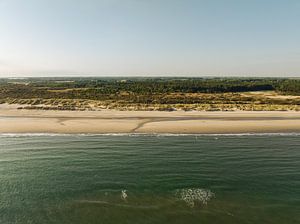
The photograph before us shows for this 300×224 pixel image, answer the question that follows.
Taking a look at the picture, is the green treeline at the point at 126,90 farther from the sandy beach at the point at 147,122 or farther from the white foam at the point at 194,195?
the white foam at the point at 194,195

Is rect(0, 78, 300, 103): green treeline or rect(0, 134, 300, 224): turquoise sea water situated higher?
rect(0, 78, 300, 103): green treeline

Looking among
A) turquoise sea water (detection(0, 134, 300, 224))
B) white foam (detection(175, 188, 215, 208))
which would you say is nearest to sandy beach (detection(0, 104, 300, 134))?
turquoise sea water (detection(0, 134, 300, 224))

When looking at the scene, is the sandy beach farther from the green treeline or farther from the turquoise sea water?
the green treeline

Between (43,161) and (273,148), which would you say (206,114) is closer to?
(273,148)

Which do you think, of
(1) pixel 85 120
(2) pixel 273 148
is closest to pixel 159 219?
(2) pixel 273 148

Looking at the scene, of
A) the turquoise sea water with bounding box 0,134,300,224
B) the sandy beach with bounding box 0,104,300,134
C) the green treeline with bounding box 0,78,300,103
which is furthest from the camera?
the green treeline with bounding box 0,78,300,103

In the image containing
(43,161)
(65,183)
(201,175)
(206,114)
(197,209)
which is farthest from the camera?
(206,114)

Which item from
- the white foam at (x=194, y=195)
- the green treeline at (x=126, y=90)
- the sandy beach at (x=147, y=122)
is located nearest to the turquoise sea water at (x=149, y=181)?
the white foam at (x=194, y=195)
